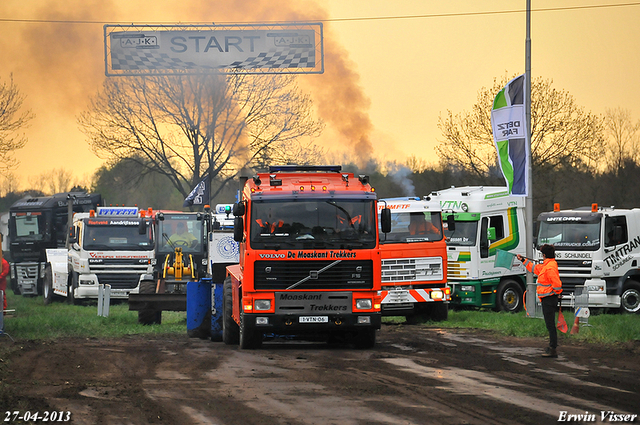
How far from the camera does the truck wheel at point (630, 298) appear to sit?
76.6 feet

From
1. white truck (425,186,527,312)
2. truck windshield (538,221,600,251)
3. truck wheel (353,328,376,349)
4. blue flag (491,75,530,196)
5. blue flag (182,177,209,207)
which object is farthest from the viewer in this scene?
blue flag (182,177,209,207)

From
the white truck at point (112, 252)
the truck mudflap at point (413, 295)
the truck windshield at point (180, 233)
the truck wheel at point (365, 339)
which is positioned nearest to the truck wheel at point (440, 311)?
the truck mudflap at point (413, 295)

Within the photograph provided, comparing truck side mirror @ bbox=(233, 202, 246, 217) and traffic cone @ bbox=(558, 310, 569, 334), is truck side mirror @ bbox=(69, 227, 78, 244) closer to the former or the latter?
truck side mirror @ bbox=(233, 202, 246, 217)

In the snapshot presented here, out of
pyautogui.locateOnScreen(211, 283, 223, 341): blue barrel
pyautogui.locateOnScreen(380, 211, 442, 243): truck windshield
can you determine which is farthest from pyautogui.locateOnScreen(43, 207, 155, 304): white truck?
pyautogui.locateOnScreen(211, 283, 223, 341): blue barrel

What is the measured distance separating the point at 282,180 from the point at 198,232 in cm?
1161

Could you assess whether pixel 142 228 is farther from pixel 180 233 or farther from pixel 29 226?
pixel 29 226

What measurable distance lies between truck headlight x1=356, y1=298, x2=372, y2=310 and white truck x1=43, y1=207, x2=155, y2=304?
14212 mm

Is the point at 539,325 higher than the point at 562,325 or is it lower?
lower

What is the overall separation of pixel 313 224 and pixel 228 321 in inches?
119

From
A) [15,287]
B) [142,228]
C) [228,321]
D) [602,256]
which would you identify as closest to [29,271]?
[15,287]

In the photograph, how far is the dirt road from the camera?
27.8 ft

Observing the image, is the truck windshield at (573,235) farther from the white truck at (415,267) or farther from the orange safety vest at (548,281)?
the orange safety vest at (548,281)

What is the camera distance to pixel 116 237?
27.0 meters

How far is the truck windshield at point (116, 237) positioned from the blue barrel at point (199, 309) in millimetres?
10208
